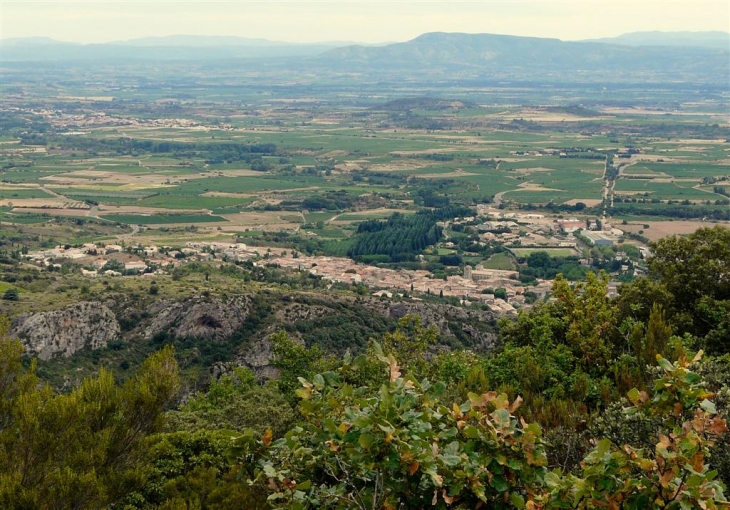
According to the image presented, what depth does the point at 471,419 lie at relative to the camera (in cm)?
851

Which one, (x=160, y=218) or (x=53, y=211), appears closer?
(x=160, y=218)

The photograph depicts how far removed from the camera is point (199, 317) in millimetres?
43906

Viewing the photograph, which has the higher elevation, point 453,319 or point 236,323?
point 236,323

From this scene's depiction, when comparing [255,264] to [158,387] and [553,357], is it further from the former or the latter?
[158,387]

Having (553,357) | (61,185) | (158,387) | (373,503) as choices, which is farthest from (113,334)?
(61,185)

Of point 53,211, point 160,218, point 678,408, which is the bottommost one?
point 160,218

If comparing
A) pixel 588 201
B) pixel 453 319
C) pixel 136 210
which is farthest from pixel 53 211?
pixel 588 201

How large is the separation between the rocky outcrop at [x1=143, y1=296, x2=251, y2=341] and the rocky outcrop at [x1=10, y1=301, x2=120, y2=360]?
2.09 metres

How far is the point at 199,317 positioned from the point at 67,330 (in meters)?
6.46

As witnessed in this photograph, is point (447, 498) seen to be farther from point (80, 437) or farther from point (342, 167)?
point (342, 167)

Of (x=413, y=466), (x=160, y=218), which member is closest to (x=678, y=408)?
(x=413, y=466)

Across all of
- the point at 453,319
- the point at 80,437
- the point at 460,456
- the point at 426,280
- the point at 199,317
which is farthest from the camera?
the point at 426,280

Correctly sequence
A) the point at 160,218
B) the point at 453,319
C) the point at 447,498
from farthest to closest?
the point at 160,218
the point at 453,319
the point at 447,498

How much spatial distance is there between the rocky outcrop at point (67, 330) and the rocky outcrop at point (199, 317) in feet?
6.84
